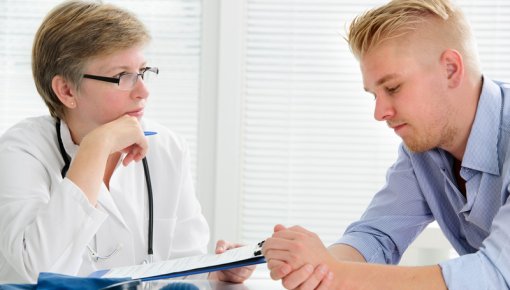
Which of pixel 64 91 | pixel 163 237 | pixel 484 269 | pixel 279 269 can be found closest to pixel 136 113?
pixel 64 91

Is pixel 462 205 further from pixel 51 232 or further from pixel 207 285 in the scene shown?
pixel 51 232

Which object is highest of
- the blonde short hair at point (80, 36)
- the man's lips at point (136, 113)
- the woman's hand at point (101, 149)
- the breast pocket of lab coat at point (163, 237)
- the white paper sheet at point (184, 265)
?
the blonde short hair at point (80, 36)

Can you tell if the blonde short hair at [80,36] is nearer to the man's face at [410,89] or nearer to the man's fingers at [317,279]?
the man's face at [410,89]

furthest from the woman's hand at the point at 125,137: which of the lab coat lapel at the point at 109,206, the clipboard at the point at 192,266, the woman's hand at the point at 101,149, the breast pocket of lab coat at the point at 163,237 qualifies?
the clipboard at the point at 192,266

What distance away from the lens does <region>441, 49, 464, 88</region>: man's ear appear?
1713 mm

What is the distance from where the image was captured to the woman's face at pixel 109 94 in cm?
193

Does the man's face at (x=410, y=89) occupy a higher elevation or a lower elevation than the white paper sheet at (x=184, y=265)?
higher

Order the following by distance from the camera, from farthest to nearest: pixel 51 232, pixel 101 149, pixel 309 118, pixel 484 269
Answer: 1. pixel 309 118
2. pixel 101 149
3. pixel 51 232
4. pixel 484 269

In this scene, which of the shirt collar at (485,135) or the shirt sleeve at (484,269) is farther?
the shirt collar at (485,135)

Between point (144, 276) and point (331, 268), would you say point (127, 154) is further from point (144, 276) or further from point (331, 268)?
point (331, 268)

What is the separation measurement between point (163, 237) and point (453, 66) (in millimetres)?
918

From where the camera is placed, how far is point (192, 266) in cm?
145

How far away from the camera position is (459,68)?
5.63 feet

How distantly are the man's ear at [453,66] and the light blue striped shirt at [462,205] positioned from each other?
74 millimetres
